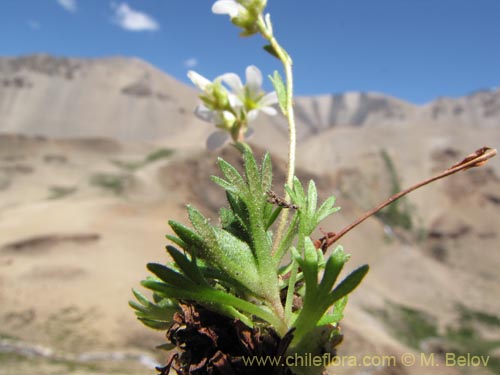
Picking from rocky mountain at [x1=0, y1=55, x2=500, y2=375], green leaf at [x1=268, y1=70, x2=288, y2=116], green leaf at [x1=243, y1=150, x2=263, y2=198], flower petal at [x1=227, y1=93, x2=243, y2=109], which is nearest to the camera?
green leaf at [x1=243, y1=150, x2=263, y2=198]

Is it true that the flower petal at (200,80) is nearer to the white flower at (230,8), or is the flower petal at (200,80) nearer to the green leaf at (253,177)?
the white flower at (230,8)

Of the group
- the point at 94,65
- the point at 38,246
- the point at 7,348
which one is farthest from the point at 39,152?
the point at 94,65

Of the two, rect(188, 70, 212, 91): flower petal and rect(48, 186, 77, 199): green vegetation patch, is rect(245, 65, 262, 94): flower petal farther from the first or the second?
rect(48, 186, 77, 199): green vegetation patch

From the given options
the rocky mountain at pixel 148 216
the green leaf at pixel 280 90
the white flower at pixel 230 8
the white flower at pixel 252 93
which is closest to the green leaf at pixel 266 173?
the green leaf at pixel 280 90

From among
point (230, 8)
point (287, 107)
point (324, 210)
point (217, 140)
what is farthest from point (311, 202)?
point (230, 8)

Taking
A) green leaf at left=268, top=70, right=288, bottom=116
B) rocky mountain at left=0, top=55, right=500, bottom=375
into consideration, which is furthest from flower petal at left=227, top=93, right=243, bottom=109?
rocky mountain at left=0, top=55, right=500, bottom=375

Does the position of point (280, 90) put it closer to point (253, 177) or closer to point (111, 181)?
point (253, 177)

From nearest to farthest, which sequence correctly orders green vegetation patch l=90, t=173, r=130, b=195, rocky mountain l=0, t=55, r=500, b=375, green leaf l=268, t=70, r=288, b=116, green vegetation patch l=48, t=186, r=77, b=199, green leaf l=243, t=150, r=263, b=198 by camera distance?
green leaf l=243, t=150, r=263, b=198 → green leaf l=268, t=70, r=288, b=116 → rocky mountain l=0, t=55, r=500, b=375 → green vegetation patch l=90, t=173, r=130, b=195 → green vegetation patch l=48, t=186, r=77, b=199

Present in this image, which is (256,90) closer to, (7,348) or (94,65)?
(7,348)
